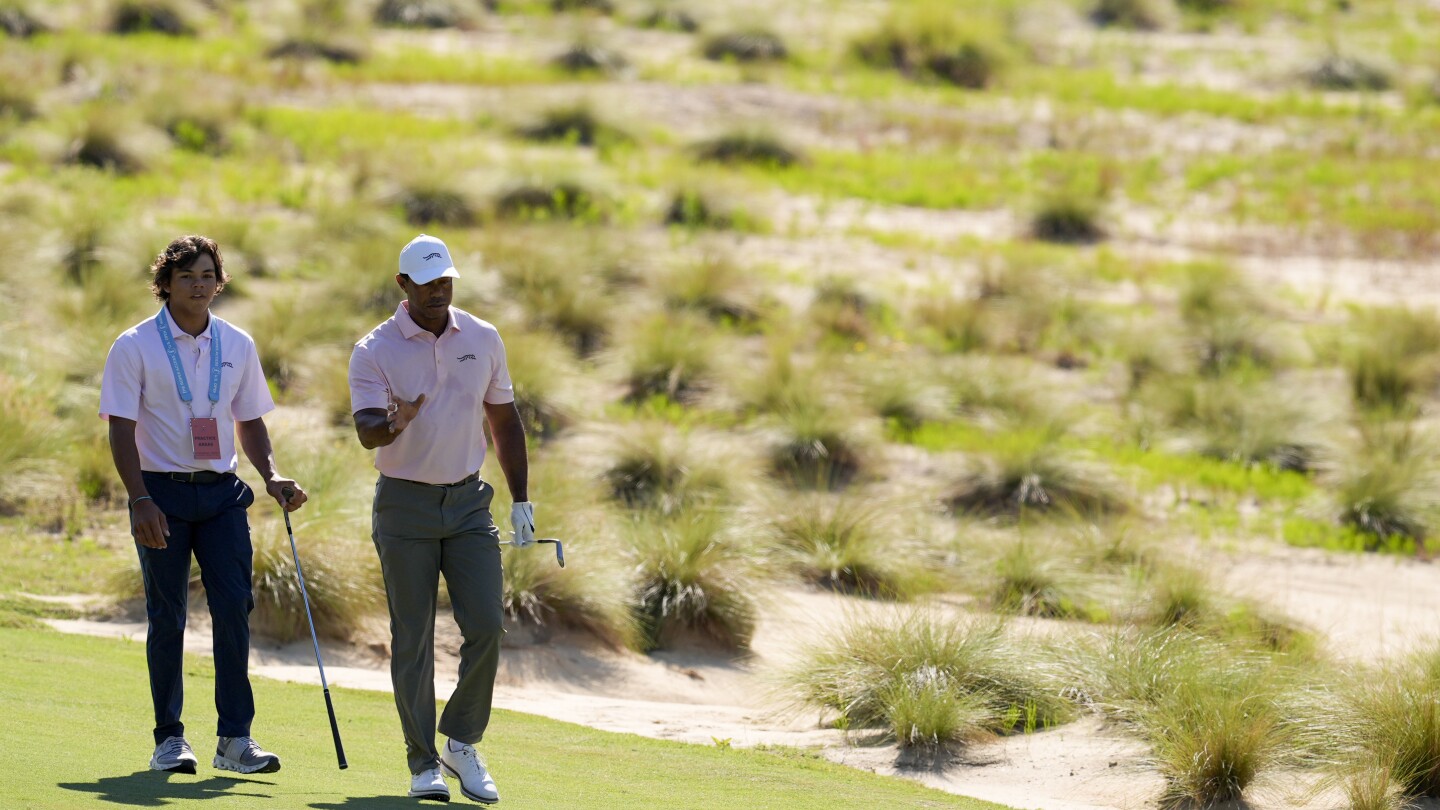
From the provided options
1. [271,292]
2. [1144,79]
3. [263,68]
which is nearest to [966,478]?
[271,292]

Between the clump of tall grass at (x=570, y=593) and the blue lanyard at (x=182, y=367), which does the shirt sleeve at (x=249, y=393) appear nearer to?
the blue lanyard at (x=182, y=367)

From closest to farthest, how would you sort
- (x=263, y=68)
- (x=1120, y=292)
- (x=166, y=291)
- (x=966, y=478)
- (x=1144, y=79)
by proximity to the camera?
(x=166, y=291) → (x=966, y=478) → (x=1120, y=292) → (x=263, y=68) → (x=1144, y=79)

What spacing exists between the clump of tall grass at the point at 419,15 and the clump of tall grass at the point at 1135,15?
1476 centimetres

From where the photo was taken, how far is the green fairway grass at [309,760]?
19.1ft

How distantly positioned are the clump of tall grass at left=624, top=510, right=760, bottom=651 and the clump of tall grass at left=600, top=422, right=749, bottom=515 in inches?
57.9

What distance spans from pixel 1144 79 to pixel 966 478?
21012 mm

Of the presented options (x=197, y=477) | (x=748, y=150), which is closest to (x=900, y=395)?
(x=748, y=150)

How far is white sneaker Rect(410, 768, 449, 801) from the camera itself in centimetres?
625

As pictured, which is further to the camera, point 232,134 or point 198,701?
point 232,134

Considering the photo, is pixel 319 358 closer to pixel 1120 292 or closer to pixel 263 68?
pixel 1120 292

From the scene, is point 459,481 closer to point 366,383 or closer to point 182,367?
point 366,383

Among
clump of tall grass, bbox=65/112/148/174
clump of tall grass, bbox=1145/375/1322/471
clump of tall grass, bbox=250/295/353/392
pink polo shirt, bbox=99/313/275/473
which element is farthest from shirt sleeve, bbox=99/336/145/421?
clump of tall grass, bbox=65/112/148/174

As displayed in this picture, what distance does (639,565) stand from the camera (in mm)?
12273

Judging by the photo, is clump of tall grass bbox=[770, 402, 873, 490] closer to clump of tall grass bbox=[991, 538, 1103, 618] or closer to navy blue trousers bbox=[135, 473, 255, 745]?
clump of tall grass bbox=[991, 538, 1103, 618]
